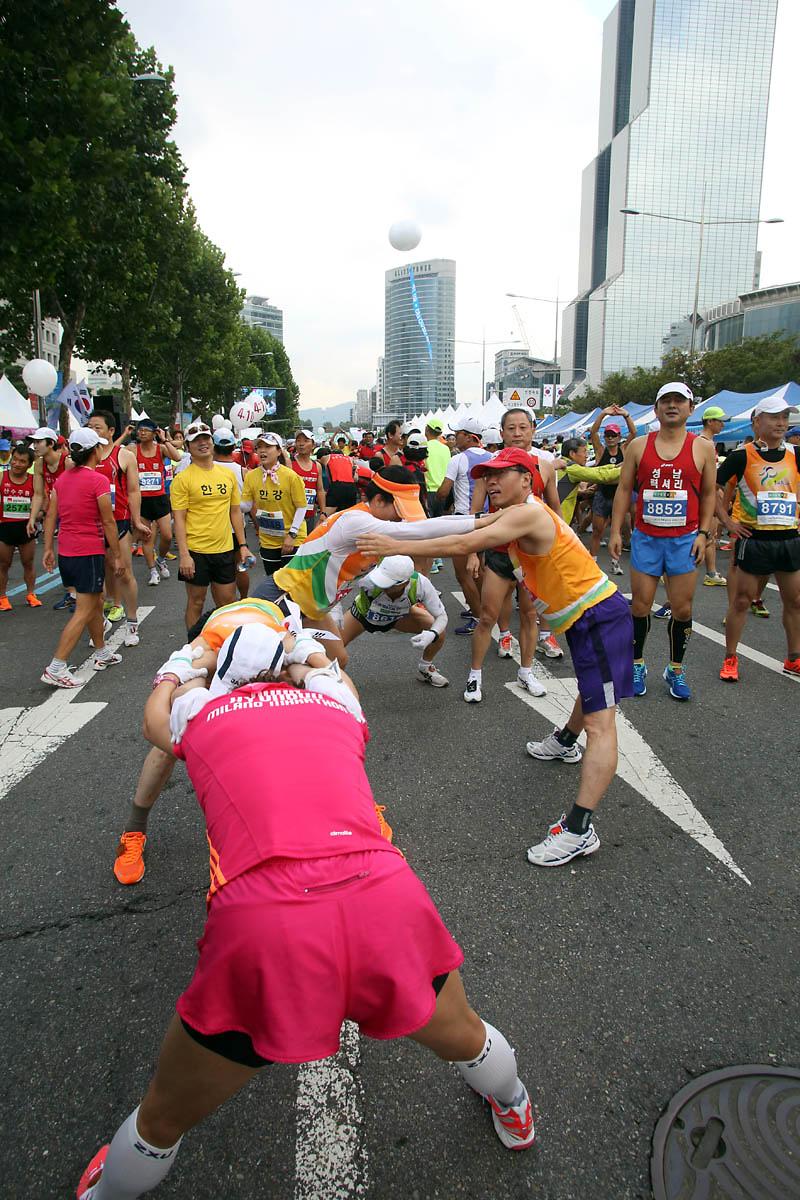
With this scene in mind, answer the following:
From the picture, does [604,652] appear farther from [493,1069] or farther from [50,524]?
[50,524]

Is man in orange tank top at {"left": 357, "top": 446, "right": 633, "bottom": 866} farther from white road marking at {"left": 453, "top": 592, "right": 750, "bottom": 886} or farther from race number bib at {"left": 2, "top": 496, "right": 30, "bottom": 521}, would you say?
race number bib at {"left": 2, "top": 496, "right": 30, "bottom": 521}

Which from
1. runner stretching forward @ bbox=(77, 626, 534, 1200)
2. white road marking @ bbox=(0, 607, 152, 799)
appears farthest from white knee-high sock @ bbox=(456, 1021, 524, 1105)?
white road marking @ bbox=(0, 607, 152, 799)

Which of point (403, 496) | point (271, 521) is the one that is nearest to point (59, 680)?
point (271, 521)

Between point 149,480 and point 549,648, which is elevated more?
point 149,480

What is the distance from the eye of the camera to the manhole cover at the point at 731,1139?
5.92 ft

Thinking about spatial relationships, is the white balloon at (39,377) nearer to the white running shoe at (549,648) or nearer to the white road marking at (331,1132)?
the white running shoe at (549,648)

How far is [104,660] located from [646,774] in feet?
15.6

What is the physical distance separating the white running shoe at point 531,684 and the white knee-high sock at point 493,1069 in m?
3.75

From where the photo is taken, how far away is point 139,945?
2.71 m

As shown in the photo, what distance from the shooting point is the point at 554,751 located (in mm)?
4285

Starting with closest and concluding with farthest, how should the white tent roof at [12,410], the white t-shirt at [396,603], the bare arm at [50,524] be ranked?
the white t-shirt at [396,603] < the bare arm at [50,524] < the white tent roof at [12,410]

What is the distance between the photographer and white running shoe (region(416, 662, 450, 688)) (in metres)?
5.73

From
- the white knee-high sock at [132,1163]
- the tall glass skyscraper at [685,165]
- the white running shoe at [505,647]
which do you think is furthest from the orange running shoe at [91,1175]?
the tall glass skyscraper at [685,165]

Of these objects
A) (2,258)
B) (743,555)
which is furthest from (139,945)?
(2,258)
